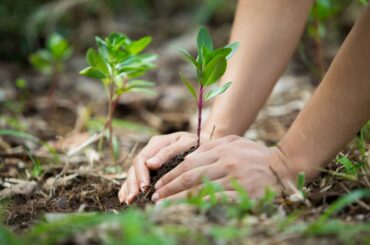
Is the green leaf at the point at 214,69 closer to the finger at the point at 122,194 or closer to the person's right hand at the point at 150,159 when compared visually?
the person's right hand at the point at 150,159

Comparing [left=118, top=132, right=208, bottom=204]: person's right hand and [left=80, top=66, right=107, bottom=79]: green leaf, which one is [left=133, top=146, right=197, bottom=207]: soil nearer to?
[left=118, top=132, right=208, bottom=204]: person's right hand

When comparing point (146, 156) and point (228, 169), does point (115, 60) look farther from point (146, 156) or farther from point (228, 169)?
point (228, 169)

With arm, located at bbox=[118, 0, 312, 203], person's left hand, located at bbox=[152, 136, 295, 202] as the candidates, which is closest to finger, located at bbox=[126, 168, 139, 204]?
person's left hand, located at bbox=[152, 136, 295, 202]

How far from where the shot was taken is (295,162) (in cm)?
158

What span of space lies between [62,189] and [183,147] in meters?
0.50

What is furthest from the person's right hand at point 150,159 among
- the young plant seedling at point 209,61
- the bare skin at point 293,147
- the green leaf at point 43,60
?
the green leaf at point 43,60

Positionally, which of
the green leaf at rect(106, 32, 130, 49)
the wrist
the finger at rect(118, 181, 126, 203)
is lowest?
the finger at rect(118, 181, 126, 203)

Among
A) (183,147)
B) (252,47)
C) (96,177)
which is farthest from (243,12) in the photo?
(96,177)

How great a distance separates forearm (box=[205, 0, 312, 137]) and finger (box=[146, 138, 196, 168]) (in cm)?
20

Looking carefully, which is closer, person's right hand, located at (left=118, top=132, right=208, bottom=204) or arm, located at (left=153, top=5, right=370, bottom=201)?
arm, located at (left=153, top=5, right=370, bottom=201)

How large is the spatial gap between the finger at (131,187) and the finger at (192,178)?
16cm

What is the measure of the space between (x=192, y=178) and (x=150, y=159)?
0.91 ft

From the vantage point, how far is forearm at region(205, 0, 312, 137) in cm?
201

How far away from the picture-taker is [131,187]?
1.77m
